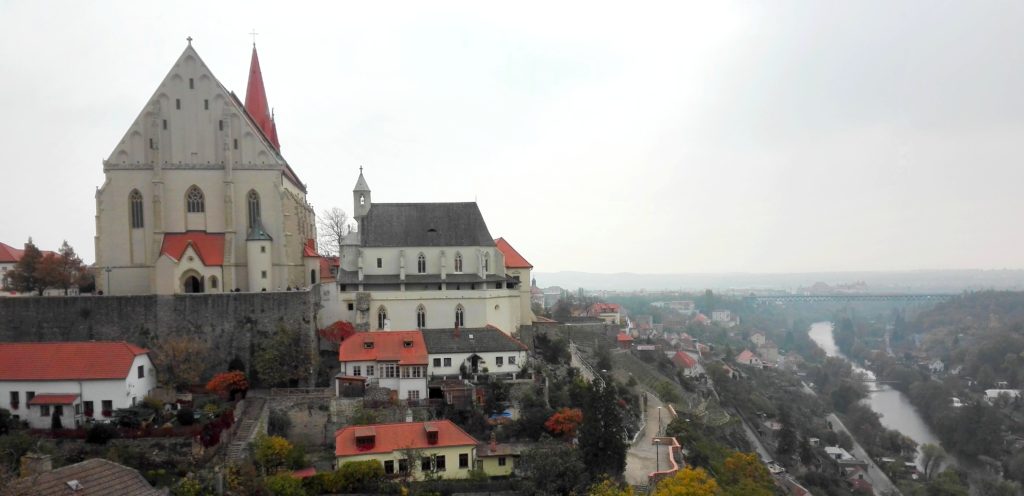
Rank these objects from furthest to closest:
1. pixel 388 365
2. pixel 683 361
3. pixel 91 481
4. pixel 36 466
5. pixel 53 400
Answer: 1. pixel 683 361
2. pixel 388 365
3. pixel 53 400
4. pixel 36 466
5. pixel 91 481

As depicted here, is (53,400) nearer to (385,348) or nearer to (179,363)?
(179,363)

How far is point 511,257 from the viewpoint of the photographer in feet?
159

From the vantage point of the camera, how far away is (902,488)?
61.2 m

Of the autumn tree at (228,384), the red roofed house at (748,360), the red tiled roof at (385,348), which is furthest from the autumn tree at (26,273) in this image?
the red roofed house at (748,360)

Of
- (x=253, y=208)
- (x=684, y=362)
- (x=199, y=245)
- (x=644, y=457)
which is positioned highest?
(x=253, y=208)

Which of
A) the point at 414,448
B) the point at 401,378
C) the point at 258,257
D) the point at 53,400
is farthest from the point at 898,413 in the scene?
the point at 53,400

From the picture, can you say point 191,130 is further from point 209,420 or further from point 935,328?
point 935,328

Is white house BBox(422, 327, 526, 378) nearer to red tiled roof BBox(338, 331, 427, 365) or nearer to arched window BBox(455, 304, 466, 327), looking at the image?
red tiled roof BBox(338, 331, 427, 365)

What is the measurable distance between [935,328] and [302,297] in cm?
17468

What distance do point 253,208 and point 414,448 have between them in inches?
790

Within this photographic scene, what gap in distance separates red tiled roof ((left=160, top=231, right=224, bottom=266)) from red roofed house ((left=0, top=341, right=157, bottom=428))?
27.3 ft

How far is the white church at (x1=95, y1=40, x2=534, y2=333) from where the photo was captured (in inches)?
1650

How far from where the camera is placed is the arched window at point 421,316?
144 ft

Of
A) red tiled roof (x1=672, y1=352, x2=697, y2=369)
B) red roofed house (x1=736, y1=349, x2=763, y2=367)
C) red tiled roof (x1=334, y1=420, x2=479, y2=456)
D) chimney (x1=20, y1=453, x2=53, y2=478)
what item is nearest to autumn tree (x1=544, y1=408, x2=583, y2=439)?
red tiled roof (x1=334, y1=420, x2=479, y2=456)
